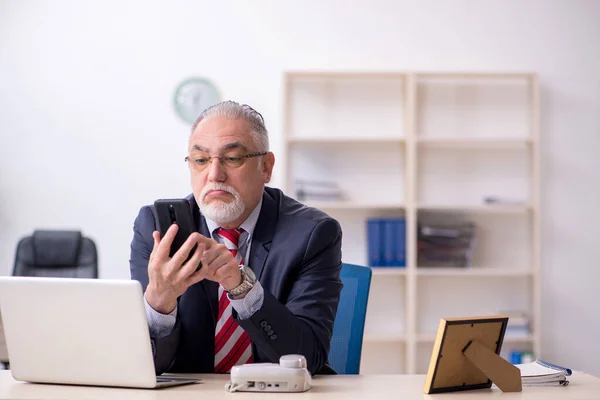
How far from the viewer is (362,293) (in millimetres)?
2365

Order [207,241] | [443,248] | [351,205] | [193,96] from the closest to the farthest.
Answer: [207,241] → [351,205] → [443,248] → [193,96]

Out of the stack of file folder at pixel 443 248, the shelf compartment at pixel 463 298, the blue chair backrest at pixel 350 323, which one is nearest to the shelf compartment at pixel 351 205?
the stack of file folder at pixel 443 248

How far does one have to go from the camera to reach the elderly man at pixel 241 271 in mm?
1849

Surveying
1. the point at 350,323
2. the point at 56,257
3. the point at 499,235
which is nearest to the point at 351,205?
the point at 499,235

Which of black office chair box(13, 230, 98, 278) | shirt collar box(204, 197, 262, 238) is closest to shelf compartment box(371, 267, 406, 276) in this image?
black office chair box(13, 230, 98, 278)

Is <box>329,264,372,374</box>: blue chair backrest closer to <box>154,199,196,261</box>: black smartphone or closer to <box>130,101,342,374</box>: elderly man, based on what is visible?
<box>130,101,342,374</box>: elderly man

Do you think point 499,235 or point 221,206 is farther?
point 499,235

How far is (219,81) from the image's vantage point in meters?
4.97

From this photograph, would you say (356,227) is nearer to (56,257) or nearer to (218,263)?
(56,257)

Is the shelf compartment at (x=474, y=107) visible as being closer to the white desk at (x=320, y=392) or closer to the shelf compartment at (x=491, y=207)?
the shelf compartment at (x=491, y=207)

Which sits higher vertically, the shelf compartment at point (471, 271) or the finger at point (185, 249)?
the finger at point (185, 249)

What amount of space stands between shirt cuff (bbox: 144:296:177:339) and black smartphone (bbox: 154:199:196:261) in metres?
0.19

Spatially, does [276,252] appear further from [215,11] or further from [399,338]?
[215,11]

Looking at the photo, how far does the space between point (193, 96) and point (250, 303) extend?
327 cm
